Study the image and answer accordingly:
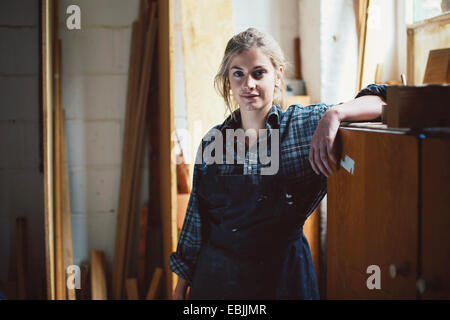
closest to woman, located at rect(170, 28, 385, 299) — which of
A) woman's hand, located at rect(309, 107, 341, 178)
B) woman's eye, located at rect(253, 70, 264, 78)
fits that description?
woman's eye, located at rect(253, 70, 264, 78)

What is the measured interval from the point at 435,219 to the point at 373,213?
188 mm

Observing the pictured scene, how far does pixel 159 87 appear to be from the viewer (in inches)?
93.5

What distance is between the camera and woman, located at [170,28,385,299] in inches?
45.3

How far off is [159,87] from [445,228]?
2.01 metres

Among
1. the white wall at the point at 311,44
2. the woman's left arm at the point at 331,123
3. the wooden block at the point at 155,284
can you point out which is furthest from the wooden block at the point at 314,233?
the woman's left arm at the point at 331,123

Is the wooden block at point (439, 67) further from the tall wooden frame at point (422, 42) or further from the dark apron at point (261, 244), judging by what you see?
the dark apron at point (261, 244)

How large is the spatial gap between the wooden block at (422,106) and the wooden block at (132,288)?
2043mm

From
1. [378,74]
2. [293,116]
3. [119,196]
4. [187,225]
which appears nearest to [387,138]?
[293,116]

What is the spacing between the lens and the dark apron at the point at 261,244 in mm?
1151

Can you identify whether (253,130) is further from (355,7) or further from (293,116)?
(355,7)

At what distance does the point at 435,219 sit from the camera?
61 cm

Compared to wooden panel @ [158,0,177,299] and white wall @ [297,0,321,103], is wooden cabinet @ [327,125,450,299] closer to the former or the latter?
wooden panel @ [158,0,177,299]

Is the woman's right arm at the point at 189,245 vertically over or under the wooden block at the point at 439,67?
under

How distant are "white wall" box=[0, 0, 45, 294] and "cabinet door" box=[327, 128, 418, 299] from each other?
6.68 feet
